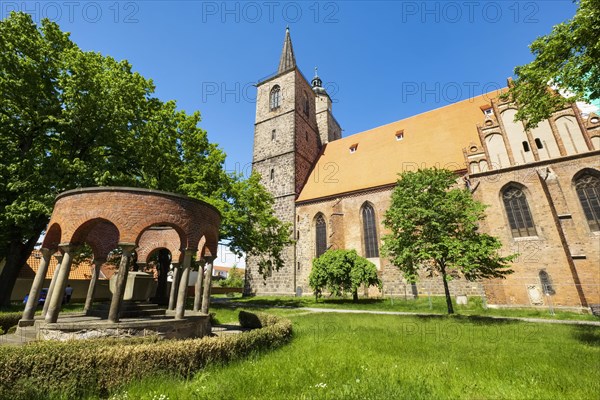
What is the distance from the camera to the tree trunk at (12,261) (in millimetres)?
12477

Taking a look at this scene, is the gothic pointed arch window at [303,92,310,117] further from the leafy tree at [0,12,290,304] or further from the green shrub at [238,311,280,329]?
the green shrub at [238,311,280,329]

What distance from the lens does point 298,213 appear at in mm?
28172

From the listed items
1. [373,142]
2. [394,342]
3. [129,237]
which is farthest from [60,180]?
[373,142]

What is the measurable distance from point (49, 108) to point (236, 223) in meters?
10.5

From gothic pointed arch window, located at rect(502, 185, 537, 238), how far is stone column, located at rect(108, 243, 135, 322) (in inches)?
796

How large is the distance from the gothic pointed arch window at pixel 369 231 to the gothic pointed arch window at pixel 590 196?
12684 millimetres

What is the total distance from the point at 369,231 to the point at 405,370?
19384mm

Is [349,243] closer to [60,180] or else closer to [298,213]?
[298,213]

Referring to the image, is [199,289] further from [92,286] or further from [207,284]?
[92,286]

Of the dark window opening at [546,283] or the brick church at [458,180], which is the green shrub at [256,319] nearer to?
the brick church at [458,180]

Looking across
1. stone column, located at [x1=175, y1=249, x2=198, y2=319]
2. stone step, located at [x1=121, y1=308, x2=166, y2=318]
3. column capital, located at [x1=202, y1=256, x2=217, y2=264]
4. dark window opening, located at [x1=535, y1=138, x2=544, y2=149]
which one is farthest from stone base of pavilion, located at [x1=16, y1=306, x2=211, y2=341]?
dark window opening, located at [x1=535, y1=138, x2=544, y2=149]

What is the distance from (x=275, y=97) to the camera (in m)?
34.4

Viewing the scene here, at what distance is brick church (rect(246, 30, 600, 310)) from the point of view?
15344 millimetres

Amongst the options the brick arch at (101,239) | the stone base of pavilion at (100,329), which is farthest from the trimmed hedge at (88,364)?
the brick arch at (101,239)
